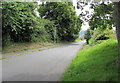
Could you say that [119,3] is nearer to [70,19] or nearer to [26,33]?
[26,33]

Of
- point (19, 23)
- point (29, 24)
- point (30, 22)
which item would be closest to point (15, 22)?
point (19, 23)

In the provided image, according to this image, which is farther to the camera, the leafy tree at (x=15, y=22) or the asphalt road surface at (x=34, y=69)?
the leafy tree at (x=15, y=22)

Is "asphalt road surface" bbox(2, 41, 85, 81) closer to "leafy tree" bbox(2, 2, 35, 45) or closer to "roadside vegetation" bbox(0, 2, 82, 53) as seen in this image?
"roadside vegetation" bbox(0, 2, 82, 53)

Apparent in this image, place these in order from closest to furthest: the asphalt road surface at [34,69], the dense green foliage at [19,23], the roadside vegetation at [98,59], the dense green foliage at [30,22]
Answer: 1. the roadside vegetation at [98,59]
2. the asphalt road surface at [34,69]
3. the dense green foliage at [30,22]
4. the dense green foliage at [19,23]

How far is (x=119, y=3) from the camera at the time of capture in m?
5.42

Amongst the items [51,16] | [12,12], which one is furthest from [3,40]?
[51,16]

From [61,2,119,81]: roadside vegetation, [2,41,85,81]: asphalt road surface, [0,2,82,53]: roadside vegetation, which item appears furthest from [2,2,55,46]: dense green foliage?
[61,2,119,81]: roadside vegetation

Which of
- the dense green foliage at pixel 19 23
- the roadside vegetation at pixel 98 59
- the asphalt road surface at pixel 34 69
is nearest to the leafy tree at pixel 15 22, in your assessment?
the dense green foliage at pixel 19 23

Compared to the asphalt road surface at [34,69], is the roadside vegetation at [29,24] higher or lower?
higher

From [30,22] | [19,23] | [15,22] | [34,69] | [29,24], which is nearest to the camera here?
[34,69]

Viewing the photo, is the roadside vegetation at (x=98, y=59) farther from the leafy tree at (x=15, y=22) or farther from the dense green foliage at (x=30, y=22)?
the leafy tree at (x=15, y=22)

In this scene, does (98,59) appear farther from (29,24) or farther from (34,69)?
(29,24)

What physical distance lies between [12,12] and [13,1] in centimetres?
139

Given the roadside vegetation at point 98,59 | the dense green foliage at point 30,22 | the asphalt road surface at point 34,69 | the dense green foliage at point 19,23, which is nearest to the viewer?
the roadside vegetation at point 98,59
